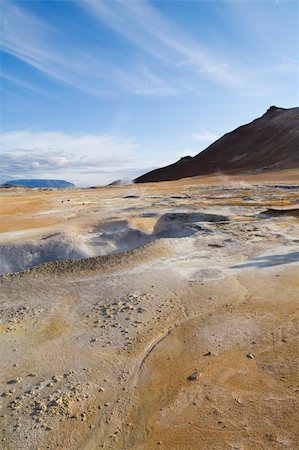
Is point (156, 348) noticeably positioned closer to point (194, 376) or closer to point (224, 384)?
point (194, 376)

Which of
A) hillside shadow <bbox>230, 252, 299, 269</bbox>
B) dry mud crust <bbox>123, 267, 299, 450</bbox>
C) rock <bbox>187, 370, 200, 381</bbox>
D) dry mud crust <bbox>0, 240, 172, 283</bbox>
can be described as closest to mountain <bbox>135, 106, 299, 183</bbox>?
hillside shadow <bbox>230, 252, 299, 269</bbox>

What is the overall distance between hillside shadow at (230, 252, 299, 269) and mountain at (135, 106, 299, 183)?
113 feet

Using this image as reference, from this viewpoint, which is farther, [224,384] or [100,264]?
[100,264]

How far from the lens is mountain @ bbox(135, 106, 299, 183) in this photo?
46688 millimetres

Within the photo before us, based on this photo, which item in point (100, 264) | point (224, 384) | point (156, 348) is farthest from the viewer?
point (100, 264)

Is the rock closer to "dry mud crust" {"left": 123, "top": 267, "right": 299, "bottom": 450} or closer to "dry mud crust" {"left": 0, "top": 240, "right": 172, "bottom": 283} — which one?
"dry mud crust" {"left": 123, "top": 267, "right": 299, "bottom": 450}

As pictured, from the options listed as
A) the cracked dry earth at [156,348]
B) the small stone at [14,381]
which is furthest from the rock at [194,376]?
the small stone at [14,381]

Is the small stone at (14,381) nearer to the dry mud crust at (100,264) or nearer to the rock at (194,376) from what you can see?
the rock at (194,376)

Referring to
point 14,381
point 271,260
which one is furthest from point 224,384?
point 271,260

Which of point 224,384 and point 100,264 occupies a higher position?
point 100,264

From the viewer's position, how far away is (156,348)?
564cm

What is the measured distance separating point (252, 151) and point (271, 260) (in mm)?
47274

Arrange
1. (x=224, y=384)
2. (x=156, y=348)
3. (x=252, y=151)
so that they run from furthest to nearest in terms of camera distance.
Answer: (x=252, y=151) → (x=156, y=348) → (x=224, y=384)

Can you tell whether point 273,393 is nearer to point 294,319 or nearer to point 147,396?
point 147,396
